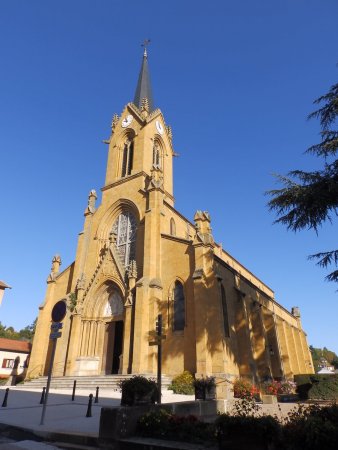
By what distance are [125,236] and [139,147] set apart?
9.73 m

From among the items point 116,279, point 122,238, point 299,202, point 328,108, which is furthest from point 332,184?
point 122,238

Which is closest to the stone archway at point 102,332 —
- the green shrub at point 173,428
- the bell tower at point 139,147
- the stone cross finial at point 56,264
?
the stone cross finial at point 56,264

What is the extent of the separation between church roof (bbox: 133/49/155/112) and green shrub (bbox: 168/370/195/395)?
3084cm

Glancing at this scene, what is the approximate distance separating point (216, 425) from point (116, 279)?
19967 millimetres

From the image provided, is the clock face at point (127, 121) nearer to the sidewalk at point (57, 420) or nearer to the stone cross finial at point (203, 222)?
the stone cross finial at point (203, 222)

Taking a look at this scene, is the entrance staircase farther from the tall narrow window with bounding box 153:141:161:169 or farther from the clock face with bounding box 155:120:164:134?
the clock face with bounding box 155:120:164:134

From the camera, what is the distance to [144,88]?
1651 inches

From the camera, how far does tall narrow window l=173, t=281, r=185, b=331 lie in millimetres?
20750

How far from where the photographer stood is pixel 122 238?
28.2 meters

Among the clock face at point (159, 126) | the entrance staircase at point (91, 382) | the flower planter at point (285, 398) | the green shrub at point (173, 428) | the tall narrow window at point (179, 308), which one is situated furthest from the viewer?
the clock face at point (159, 126)

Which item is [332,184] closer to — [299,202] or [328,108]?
[299,202]

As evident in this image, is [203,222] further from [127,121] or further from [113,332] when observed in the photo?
[127,121]

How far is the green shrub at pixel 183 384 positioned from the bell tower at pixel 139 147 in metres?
17.2

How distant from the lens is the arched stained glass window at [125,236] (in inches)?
1056
